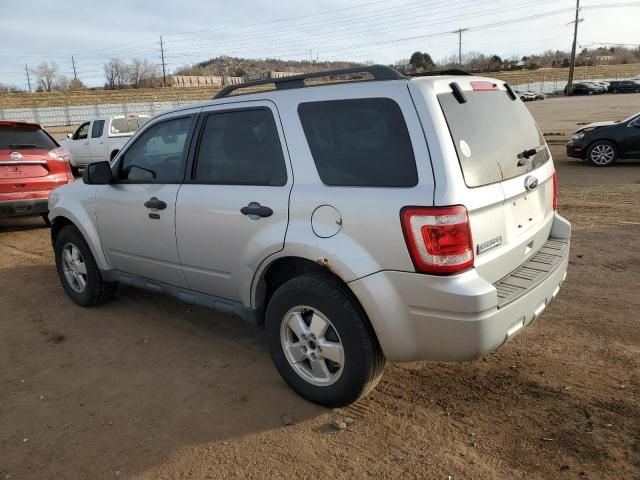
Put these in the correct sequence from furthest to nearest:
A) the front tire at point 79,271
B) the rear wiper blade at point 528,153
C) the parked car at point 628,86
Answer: the parked car at point 628,86, the front tire at point 79,271, the rear wiper blade at point 528,153

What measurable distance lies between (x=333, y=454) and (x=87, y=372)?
204 centimetres

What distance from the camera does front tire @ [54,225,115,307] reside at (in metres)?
4.77

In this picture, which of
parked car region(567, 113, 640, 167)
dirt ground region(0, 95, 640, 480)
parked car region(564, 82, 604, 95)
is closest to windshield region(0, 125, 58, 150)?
dirt ground region(0, 95, 640, 480)

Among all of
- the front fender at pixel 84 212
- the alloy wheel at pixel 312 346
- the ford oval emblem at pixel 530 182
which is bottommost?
the alloy wheel at pixel 312 346

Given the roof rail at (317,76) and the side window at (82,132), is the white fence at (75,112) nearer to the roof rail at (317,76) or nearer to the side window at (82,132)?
the side window at (82,132)

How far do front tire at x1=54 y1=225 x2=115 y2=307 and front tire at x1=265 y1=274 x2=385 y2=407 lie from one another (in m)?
2.30

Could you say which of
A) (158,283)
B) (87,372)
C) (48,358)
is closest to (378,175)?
(158,283)

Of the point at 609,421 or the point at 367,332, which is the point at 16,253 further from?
the point at 609,421

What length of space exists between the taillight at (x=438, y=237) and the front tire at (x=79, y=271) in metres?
3.34

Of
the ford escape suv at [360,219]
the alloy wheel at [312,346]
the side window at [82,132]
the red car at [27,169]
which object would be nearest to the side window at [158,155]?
the ford escape suv at [360,219]

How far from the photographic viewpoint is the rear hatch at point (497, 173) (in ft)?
8.72

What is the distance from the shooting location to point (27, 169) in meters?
7.75

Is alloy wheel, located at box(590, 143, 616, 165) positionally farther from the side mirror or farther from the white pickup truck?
the white pickup truck

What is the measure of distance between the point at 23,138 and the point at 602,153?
475 inches
